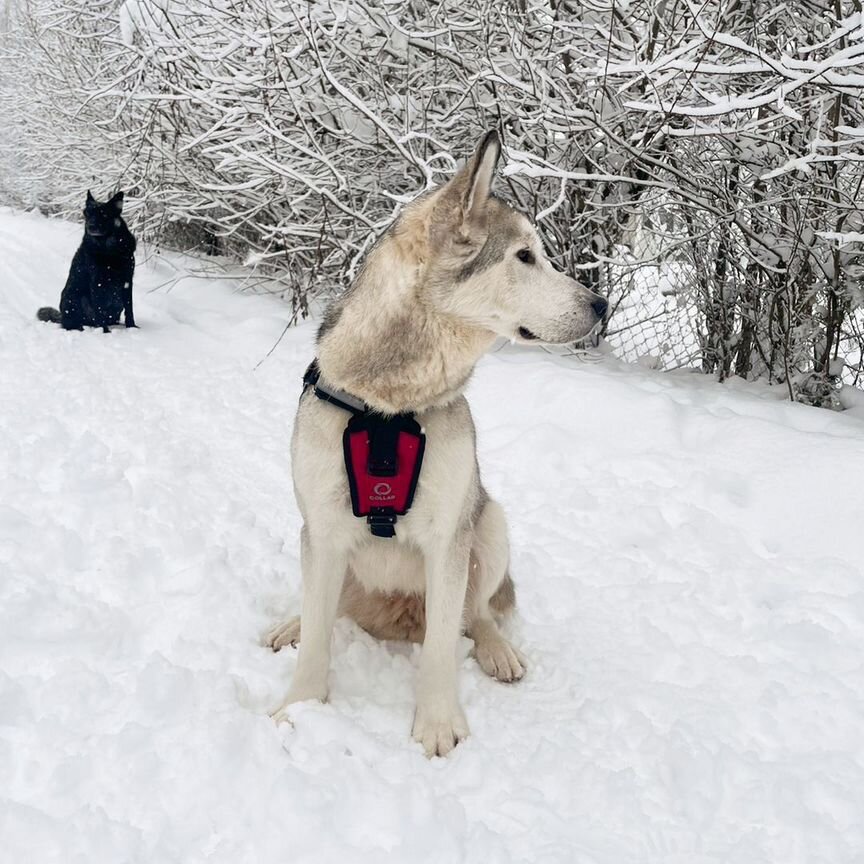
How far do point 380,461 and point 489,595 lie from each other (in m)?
0.92

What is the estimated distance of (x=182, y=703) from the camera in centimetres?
219

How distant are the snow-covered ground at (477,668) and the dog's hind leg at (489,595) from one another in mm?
71

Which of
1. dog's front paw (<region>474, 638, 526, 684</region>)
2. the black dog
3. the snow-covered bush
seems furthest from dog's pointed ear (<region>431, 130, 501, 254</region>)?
the black dog

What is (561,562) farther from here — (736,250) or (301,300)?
(301,300)

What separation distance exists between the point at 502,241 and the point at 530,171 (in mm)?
1931

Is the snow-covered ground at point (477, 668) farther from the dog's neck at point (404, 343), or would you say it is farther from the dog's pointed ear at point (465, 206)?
the dog's pointed ear at point (465, 206)

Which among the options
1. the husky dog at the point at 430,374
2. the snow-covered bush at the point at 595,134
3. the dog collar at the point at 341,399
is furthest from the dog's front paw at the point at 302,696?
the snow-covered bush at the point at 595,134

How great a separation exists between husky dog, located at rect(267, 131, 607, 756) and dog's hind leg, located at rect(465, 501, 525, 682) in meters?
0.28

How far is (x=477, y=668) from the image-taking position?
8.91ft

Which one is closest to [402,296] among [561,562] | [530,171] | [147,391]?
[561,562]

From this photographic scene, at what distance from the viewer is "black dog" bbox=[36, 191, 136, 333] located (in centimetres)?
859

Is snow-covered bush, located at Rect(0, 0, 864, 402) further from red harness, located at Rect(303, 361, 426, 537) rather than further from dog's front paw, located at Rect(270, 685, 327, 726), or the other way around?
dog's front paw, located at Rect(270, 685, 327, 726)

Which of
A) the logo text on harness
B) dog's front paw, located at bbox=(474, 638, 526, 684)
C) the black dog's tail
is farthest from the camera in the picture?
the black dog's tail

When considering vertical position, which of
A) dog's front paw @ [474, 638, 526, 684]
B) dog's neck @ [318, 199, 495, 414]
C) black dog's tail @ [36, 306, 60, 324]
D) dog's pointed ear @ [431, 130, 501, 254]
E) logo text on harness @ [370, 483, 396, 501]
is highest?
dog's pointed ear @ [431, 130, 501, 254]
